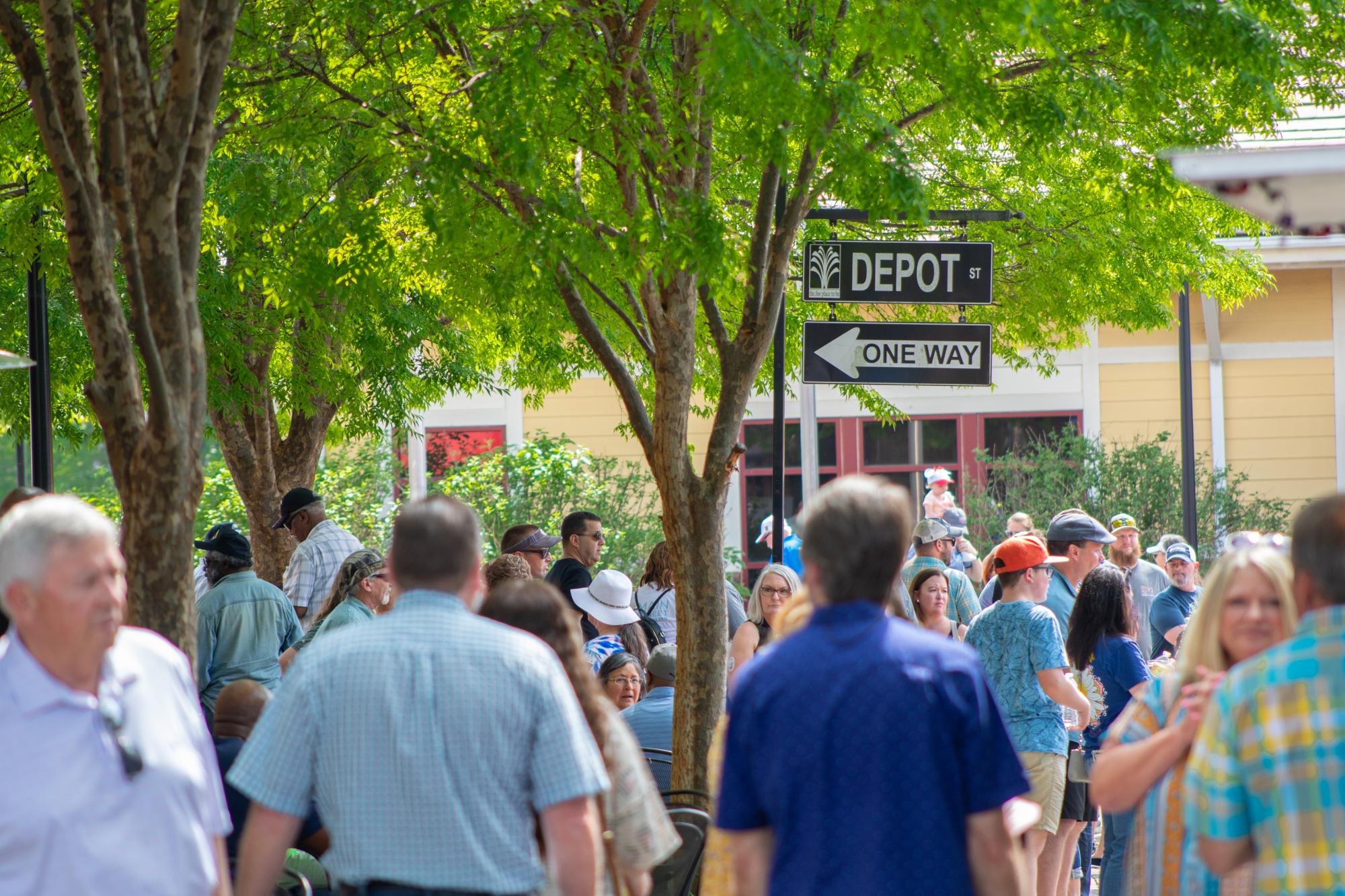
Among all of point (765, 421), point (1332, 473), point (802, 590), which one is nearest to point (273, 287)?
point (802, 590)

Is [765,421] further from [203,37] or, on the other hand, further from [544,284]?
[203,37]

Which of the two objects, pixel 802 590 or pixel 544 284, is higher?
pixel 544 284

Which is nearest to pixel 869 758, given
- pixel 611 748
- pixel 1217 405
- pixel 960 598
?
pixel 611 748

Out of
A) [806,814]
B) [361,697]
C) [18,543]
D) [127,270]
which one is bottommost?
[806,814]

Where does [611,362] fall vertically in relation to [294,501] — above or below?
above

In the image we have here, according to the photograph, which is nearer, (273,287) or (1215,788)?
(1215,788)

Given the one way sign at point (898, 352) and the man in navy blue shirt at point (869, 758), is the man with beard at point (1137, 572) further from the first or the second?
the man in navy blue shirt at point (869, 758)

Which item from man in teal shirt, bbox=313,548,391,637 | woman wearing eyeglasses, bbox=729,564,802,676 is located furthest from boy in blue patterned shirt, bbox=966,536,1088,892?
man in teal shirt, bbox=313,548,391,637

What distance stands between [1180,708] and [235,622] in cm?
499

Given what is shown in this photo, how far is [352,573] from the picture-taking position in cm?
716

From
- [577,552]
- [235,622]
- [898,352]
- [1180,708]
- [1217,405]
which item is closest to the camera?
[1180,708]

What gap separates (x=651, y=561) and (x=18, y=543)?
22.3 feet

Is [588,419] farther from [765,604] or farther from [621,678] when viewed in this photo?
[621,678]

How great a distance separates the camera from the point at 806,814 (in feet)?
10.2
